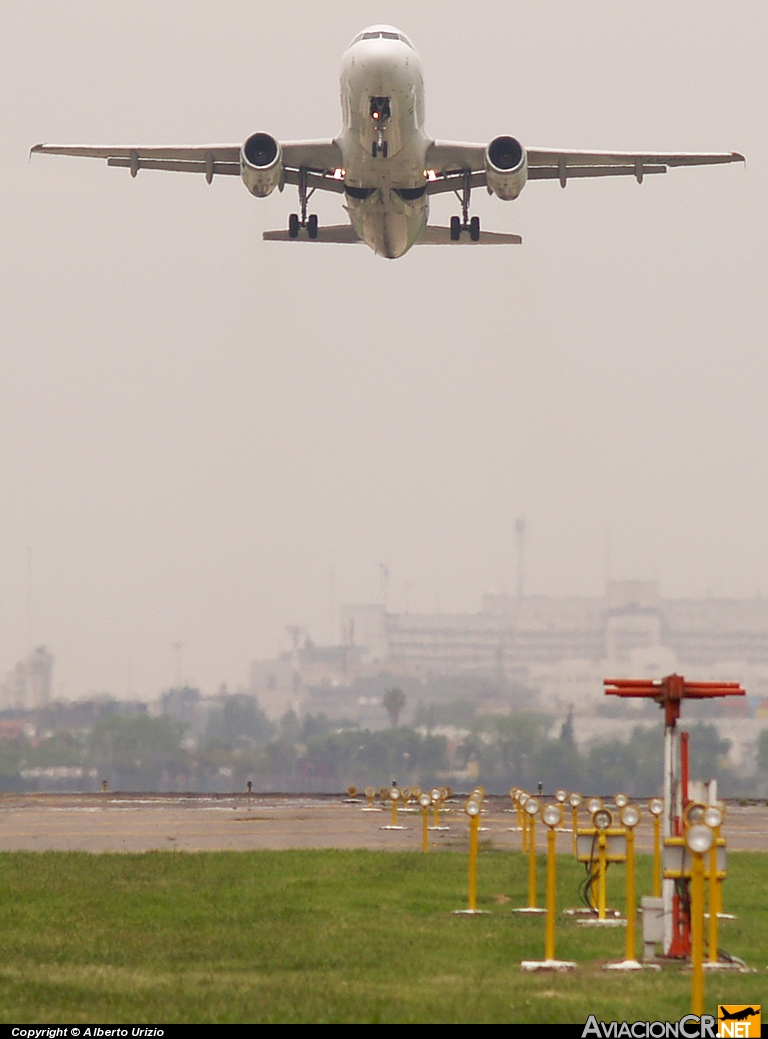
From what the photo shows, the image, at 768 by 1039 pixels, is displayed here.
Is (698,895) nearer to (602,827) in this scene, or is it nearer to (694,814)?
(694,814)

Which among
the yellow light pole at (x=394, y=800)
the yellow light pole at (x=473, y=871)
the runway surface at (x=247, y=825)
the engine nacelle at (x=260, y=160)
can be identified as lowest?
the runway surface at (x=247, y=825)

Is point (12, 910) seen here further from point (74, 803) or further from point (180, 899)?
point (74, 803)

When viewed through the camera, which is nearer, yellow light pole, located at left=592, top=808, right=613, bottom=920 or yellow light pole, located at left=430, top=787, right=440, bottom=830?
yellow light pole, located at left=592, top=808, right=613, bottom=920

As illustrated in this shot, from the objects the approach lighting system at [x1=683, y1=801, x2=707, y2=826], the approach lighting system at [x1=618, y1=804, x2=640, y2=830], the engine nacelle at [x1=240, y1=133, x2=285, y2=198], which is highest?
the engine nacelle at [x1=240, y1=133, x2=285, y2=198]

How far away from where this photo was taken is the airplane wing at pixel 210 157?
43.1m

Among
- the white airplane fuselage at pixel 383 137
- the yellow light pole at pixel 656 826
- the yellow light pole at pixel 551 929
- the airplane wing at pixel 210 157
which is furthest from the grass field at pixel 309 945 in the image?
the airplane wing at pixel 210 157

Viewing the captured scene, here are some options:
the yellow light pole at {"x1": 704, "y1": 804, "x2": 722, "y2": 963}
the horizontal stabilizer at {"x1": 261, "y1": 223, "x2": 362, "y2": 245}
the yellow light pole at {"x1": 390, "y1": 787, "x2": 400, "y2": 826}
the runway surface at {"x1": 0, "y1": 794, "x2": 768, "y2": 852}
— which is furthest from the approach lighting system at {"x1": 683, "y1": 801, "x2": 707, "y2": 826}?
the horizontal stabilizer at {"x1": 261, "y1": 223, "x2": 362, "y2": 245}

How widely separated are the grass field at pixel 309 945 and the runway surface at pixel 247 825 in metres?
6.81

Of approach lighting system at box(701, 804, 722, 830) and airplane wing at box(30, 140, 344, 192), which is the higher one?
airplane wing at box(30, 140, 344, 192)

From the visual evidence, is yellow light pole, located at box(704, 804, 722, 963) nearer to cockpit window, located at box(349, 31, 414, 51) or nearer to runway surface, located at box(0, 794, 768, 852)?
runway surface, located at box(0, 794, 768, 852)

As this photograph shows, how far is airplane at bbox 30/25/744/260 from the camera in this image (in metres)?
37.9

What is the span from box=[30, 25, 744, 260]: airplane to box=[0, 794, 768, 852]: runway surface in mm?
16278

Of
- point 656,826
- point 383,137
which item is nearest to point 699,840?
point 656,826

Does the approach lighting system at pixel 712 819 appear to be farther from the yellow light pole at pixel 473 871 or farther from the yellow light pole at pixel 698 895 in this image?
the yellow light pole at pixel 473 871
